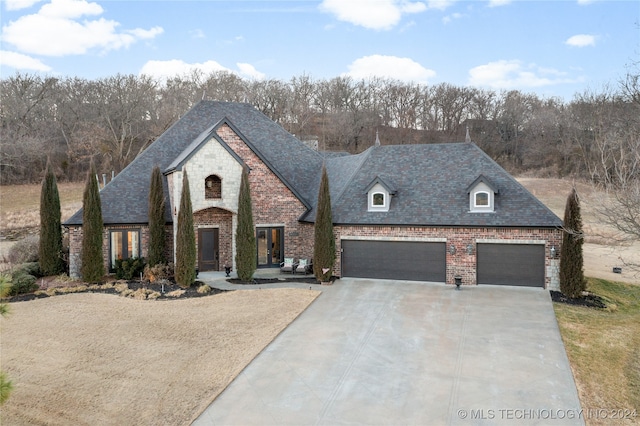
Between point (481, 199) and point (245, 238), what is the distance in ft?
33.1

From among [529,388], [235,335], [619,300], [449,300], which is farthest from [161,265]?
[619,300]

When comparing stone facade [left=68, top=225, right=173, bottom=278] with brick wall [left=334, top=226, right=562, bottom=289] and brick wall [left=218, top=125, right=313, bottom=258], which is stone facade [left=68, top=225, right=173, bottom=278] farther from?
brick wall [left=334, top=226, right=562, bottom=289]

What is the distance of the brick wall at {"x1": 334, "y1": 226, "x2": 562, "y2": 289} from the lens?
16078 millimetres

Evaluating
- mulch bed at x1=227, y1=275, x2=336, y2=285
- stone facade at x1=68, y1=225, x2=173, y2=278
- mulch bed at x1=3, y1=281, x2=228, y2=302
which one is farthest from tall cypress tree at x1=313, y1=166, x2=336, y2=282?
stone facade at x1=68, y1=225, x2=173, y2=278

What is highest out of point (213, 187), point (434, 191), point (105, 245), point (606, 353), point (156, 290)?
point (213, 187)

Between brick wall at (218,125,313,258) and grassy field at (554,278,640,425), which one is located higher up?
brick wall at (218,125,313,258)

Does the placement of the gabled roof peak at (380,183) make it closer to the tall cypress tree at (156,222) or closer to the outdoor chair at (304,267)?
the outdoor chair at (304,267)

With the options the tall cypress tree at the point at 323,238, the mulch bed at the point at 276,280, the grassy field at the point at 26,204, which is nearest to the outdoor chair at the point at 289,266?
the mulch bed at the point at 276,280

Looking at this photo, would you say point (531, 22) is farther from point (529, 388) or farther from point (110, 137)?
point (110, 137)

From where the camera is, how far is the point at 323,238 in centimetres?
1752

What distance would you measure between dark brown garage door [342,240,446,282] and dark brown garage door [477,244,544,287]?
5.29 ft

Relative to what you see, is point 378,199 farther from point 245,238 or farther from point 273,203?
point 245,238

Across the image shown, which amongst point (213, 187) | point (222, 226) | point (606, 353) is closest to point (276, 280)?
point (222, 226)

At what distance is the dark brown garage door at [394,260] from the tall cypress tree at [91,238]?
34.3 ft
